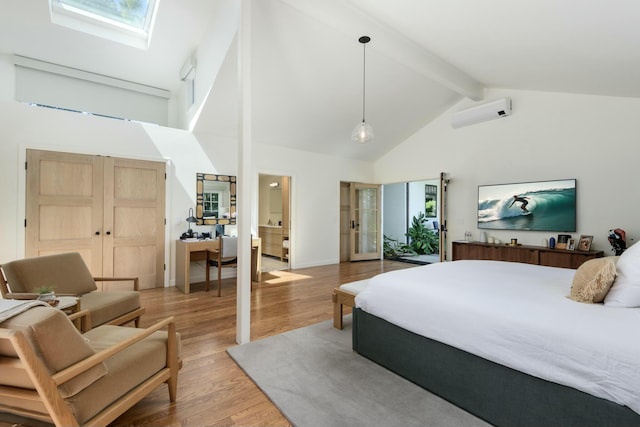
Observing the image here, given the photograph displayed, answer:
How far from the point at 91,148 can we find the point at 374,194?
227 inches

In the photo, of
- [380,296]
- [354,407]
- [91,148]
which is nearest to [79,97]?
[91,148]

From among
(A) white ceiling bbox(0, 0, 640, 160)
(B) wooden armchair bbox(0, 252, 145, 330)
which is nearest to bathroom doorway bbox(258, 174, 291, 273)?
(A) white ceiling bbox(0, 0, 640, 160)

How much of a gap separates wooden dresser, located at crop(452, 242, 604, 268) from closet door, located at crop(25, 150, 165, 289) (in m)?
5.27

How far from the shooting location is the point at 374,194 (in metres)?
7.52

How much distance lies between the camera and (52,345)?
4.05 feet

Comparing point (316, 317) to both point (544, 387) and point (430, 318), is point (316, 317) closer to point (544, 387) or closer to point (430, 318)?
point (430, 318)

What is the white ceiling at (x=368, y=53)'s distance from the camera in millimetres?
2666

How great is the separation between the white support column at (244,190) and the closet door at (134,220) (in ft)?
8.78

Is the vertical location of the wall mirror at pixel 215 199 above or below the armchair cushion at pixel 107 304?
above

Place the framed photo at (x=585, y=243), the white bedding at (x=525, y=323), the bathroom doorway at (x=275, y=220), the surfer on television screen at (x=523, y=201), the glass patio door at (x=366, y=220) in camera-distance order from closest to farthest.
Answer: the white bedding at (x=525, y=323) < the framed photo at (x=585, y=243) < the surfer on television screen at (x=523, y=201) < the bathroom doorway at (x=275, y=220) < the glass patio door at (x=366, y=220)

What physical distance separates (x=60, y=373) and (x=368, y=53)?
456 centimetres

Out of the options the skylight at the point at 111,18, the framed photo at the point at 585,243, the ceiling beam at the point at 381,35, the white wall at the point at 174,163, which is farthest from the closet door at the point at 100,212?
the framed photo at the point at 585,243

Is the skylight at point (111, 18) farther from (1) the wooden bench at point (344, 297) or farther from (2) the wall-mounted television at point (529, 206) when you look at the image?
(2) the wall-mounted television at point (529, 206)

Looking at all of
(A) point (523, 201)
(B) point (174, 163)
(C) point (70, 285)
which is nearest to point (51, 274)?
(C) point (70, 285)
